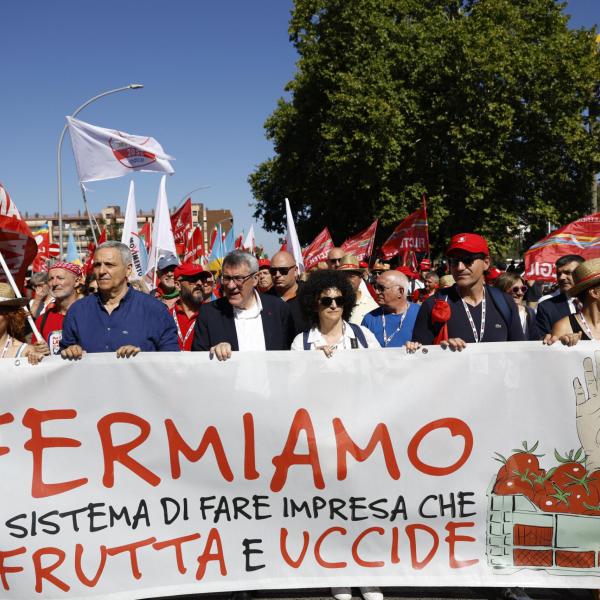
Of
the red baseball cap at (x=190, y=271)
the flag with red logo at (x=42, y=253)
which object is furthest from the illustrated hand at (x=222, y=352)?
the flag with red logo at (x=42, y=253)

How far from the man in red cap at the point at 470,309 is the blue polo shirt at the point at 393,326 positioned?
2.43 ft

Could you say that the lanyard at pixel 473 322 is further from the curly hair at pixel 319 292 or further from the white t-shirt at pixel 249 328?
the white t-shirt at pixel 249 328

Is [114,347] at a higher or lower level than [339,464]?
higher

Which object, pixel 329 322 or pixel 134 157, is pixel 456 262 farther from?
pixel 134 157

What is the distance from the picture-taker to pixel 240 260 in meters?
4.17

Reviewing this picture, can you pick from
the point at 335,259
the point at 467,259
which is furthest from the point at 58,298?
the point at 467,259

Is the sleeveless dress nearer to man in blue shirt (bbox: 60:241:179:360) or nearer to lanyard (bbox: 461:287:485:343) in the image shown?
lanyard (bbox: 461:287:485:343)

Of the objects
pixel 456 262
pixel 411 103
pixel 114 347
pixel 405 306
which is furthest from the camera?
pixel 411 103

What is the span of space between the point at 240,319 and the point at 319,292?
56 centimetres

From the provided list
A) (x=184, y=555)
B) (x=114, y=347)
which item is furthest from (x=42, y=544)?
(x=114, y=347)

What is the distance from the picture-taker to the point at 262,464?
3523mm

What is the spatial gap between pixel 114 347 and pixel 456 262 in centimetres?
213

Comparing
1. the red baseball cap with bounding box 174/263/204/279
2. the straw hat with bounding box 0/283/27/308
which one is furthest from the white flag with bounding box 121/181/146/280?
the straw hat with bounding box 0/283/27/308

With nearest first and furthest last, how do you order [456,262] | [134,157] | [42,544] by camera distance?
[42,544]
[456,262]
[134,157]
